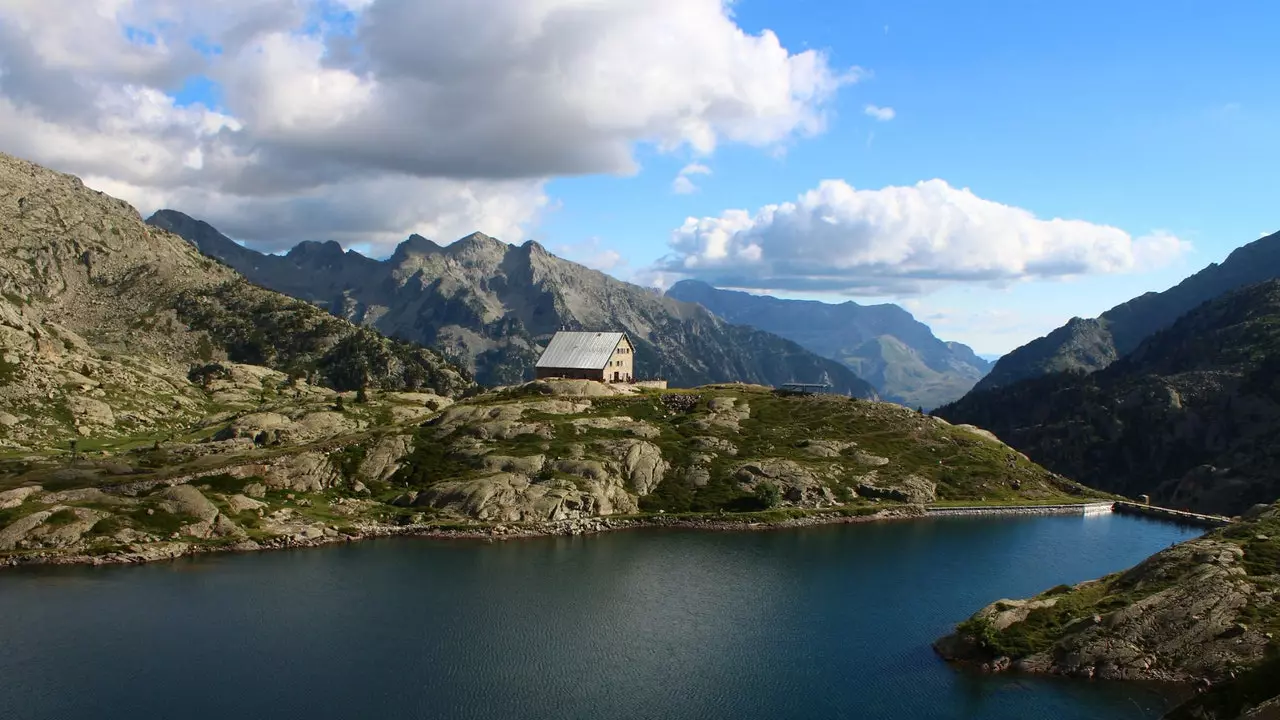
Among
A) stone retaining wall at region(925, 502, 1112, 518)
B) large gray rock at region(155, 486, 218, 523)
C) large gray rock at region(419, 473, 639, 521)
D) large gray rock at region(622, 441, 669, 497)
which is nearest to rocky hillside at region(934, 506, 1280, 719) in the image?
stone retaining wall at region(925, 502, 1112, 518)

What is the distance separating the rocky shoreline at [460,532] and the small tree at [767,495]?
4736 millimetres

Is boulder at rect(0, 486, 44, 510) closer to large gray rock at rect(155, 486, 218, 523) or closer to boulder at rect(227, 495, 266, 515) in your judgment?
large gray rock at rect(155, 486, 218, 523)

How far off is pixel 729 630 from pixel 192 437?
13509 cm

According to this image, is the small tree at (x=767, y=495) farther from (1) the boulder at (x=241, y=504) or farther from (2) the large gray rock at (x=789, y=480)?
(1) the boulder at (x=241, y=504)

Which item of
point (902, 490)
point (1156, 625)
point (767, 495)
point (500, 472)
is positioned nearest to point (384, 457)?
point (500, 472)

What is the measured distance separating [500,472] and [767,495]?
149ft

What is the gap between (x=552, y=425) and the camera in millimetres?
163875

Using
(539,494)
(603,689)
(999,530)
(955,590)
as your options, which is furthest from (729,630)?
(999,530)

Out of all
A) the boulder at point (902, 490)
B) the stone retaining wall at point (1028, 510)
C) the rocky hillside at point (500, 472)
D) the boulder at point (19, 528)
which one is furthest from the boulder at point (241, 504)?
the stone retaining wall at point (1028, 510)

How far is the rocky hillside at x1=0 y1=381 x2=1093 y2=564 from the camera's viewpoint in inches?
4739

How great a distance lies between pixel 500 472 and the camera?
144500 millimetres

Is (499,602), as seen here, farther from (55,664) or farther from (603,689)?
(55,664)

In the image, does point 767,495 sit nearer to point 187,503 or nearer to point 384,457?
point 384,457

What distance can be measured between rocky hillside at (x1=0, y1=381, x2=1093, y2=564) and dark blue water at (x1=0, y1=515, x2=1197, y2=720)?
33.1 feet
